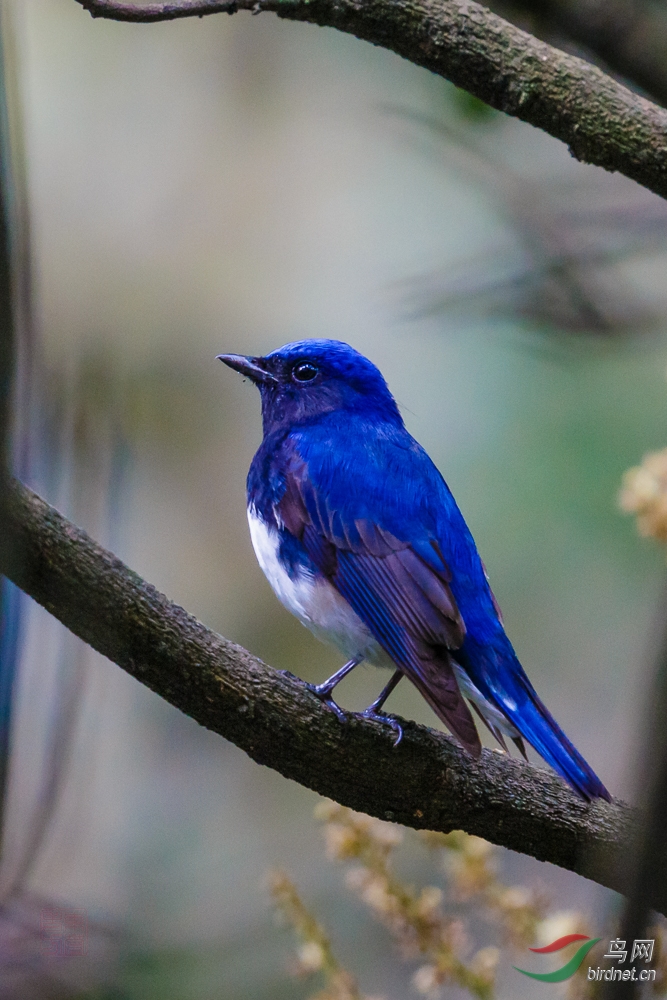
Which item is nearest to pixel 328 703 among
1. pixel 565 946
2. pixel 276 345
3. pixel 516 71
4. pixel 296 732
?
pixel 296 732

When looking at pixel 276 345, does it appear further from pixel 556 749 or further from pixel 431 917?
pixel 431 917

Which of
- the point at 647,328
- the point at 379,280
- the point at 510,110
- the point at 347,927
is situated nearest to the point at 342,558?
the point at 510,110

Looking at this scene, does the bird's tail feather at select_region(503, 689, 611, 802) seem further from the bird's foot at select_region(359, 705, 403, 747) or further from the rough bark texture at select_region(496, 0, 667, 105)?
the rough bark texture at select_region(496, 0, 667, 105)

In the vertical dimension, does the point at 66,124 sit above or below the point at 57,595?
above

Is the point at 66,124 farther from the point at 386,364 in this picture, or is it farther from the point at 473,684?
the point at 473,684

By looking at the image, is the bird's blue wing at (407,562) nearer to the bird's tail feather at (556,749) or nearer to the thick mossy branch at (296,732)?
the bird's tail feather at (556,749)

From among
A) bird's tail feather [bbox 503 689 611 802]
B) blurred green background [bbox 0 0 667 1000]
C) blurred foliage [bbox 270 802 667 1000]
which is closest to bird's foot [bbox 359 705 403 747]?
blurred foliage [bbox 270 802 667 1000]
